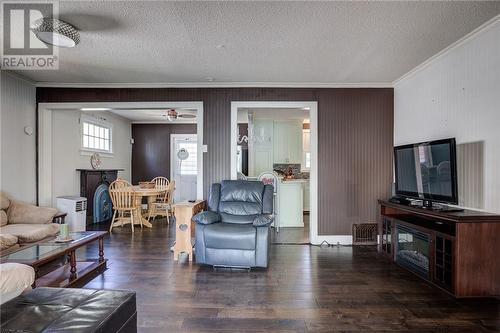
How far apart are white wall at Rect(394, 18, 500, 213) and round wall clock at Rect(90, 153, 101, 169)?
20.6 feet

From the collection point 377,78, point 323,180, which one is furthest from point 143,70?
point 377,78

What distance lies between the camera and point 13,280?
1.66 m

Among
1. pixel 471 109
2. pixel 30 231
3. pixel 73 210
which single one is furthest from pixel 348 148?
pixel 73 210

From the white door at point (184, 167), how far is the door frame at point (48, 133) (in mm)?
3454

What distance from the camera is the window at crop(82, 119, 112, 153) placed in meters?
5.77

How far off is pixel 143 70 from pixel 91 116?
2943mm

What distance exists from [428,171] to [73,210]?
5197mm

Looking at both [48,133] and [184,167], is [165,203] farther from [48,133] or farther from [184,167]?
[48,133]

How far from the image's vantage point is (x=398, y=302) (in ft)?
7.96

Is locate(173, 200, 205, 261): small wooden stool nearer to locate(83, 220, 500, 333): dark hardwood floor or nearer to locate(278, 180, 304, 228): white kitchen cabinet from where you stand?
locate(83, 220, 500, 333): dark hardwood floor

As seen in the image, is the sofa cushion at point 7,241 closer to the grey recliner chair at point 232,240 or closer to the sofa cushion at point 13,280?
the sofa cushion at point 13,280

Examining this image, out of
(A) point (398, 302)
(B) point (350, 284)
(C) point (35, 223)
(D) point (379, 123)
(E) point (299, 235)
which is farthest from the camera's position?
(E) point (299, 235)

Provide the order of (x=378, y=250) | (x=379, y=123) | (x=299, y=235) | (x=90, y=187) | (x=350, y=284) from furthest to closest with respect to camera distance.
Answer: (x=90, y=187) → (x=299, y=235) → (x=379, y=123) → (x=378, y=250) → (x=350, y=284)

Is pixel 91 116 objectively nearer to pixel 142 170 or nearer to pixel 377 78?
pixel 142 170
